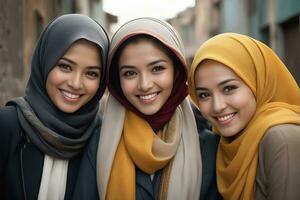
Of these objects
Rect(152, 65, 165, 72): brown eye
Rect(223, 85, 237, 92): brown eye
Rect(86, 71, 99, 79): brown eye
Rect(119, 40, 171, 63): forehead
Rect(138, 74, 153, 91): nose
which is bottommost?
Rect(223, 85, 237, 92): brown eye

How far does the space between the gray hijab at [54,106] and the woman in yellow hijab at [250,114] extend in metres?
0.70

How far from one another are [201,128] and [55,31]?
1252 mm

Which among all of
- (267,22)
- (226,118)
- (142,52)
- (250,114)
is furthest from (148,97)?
(267,22)

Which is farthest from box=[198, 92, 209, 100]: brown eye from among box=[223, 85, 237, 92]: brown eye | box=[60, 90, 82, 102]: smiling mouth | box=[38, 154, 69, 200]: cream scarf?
box=[38, 154, 69, 200]: cream scarf

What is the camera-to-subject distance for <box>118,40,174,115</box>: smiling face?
250cm

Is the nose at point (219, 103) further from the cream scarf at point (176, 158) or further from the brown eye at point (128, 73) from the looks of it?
the brown eye at point (128, 73)

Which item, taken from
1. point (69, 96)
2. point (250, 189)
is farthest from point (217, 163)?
point (69, 96)

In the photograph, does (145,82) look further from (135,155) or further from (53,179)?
(53,179)

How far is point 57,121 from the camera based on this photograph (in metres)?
2.47

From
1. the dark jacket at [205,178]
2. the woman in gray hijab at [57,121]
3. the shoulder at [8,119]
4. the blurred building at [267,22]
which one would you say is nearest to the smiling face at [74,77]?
the woman in gray hijab at [57,121]

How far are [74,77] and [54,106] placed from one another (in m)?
0.23

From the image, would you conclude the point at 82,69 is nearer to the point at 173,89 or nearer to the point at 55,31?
the point at 55,31

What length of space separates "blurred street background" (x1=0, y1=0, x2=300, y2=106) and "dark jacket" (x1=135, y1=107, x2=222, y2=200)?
1.84m

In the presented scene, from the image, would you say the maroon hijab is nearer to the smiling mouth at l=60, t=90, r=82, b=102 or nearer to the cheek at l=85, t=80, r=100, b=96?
the cheek at l=85, t=80, r=100, b=96
